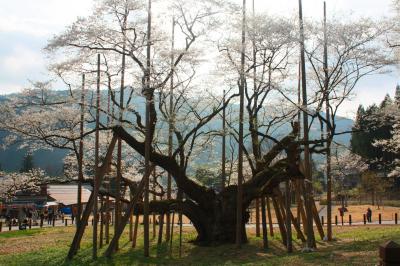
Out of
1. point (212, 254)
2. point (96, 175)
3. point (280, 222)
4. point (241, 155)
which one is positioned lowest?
point (212, 254)

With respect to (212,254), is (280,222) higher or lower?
higher

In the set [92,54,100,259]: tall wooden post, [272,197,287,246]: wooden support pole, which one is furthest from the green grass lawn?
[92,54,100,259]: tall wooden post

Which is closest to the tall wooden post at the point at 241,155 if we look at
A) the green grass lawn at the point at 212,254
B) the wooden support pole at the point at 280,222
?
the green grass lawn at the point at 212,254

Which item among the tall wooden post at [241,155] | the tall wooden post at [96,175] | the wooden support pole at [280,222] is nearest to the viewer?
the tall wooden post at [96,175]

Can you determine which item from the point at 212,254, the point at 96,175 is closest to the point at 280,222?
the point at 212,254

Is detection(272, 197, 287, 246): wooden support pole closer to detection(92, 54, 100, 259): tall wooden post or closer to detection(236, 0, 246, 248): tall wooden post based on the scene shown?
detection(236, 0, 246, 248): tall wooden post

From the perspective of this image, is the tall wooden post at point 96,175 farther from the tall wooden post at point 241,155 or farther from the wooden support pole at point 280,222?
the wooden support pole at point 280,222

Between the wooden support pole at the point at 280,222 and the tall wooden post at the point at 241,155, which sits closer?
the tall wooden post at the point at 241,155

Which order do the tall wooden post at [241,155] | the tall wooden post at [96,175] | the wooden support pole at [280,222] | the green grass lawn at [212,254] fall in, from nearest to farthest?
1. the green grass lawn at [212,254]
2. the tall wooden post at [96,175]
3. the tall wooden post at [241,155]
4. the wooden support pole at [280,222]

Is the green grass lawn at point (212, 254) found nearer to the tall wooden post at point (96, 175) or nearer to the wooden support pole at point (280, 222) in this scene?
the wooden support pole at point (280, 222)

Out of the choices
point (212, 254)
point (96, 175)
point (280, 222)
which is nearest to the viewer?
point (96, 175)

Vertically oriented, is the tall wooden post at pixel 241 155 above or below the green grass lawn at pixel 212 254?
above

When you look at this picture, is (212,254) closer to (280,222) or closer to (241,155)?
(280,222)

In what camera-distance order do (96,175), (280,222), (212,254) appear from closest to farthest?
(96,175) < (212,254) < (280,222)
